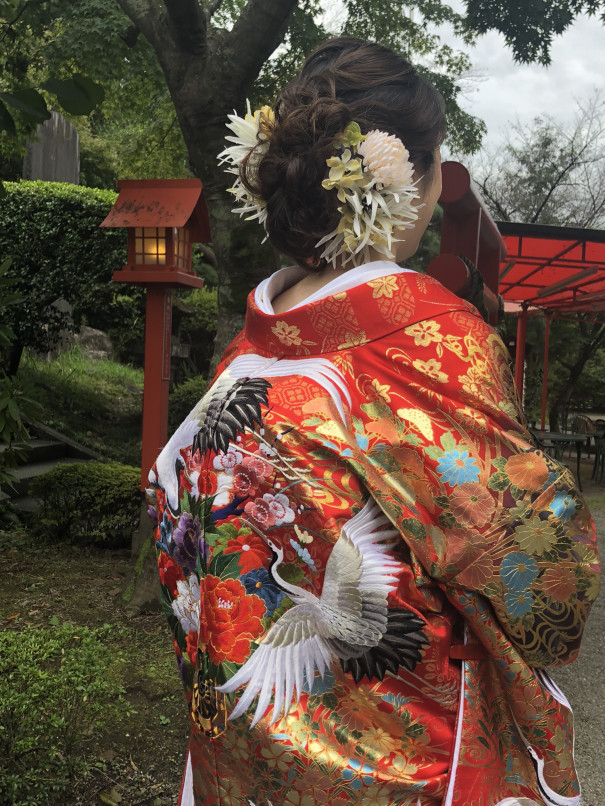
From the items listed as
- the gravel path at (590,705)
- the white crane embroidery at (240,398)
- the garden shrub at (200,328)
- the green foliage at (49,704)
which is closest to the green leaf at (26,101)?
the white crane embroidery at (240,398)

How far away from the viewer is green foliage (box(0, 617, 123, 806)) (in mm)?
2469

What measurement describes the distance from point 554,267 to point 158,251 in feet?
17.9

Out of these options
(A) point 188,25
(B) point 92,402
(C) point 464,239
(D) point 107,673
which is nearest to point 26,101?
(C) point 464,239

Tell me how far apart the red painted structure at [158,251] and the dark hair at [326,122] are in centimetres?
292

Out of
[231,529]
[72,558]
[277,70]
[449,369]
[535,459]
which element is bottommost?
[72,558]

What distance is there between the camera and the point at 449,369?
3.59 feet

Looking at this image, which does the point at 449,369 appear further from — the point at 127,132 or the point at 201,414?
the point at 127,132

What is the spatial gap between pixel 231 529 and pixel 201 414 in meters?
→ 0.26

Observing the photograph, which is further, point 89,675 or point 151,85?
point 151,85

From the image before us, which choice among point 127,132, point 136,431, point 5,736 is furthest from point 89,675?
point 127,132

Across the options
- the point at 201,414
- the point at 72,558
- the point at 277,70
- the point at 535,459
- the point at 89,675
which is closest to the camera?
the point at 535,459

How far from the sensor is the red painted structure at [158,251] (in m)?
4.16

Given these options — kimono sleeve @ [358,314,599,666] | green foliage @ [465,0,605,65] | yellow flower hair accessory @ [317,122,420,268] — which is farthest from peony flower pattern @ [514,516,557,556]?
green foliage @ [465,0,605,65]

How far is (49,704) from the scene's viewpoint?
9.34 ft
